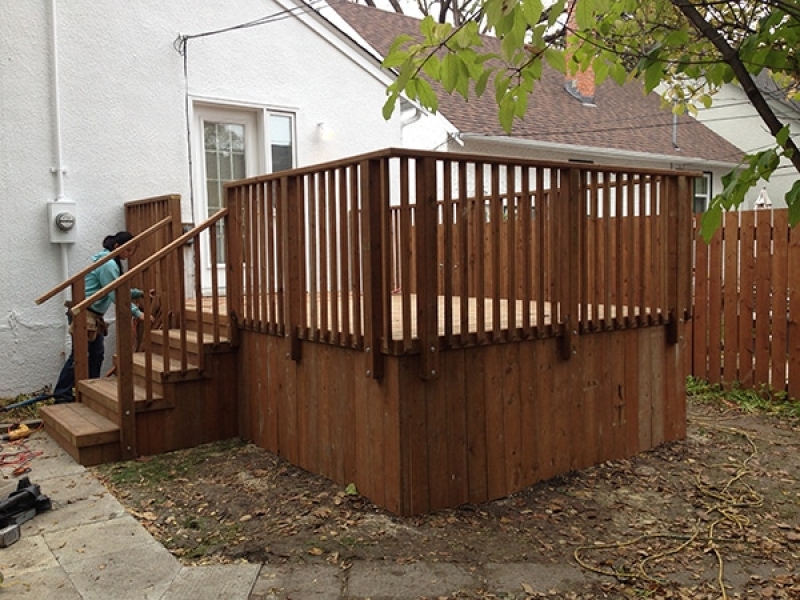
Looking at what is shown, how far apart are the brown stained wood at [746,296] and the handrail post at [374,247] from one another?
4608mm

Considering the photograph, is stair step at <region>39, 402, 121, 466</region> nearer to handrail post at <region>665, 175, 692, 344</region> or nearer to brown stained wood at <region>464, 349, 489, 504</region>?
brown stained wood at <region>464, 349, 489, 504</region>

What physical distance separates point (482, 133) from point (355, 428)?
8353 millimetres

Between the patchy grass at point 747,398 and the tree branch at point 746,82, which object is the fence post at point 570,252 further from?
the patchy grass at point 747,398

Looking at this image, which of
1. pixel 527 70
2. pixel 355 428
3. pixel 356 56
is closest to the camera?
pixel 527 70

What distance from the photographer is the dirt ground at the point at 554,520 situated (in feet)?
11.5

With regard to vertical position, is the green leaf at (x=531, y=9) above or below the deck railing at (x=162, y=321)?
above

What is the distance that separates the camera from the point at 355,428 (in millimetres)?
4461

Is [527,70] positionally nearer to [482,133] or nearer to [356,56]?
[356,56]

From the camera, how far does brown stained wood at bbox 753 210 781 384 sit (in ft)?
22.6

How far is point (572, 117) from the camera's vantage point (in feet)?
48.0

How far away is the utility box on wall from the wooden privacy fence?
635 cm

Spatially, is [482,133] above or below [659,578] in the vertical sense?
above

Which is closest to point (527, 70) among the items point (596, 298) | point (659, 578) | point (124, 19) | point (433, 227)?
point (433, 227)

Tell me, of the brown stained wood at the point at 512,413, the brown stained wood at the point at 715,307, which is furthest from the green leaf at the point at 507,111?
the brown stained wood at the point at 715,307
